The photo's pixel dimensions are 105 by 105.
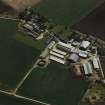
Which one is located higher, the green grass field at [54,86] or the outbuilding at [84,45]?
the outbuilding at [84,45]

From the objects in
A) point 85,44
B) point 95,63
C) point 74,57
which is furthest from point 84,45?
point 95,63

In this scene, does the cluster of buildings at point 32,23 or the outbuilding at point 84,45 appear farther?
the cluster of buildings at point 32,23

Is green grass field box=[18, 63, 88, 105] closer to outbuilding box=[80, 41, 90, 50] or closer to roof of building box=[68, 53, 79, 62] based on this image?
roof of building box=[68, 53, 79, 62]

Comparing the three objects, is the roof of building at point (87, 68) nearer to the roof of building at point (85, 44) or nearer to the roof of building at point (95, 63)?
the roof of building at point (95, 63)

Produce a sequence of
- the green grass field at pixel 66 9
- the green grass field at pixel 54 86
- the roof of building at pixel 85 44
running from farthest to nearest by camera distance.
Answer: the green grass field at pixel 66 9, the roof of building at pixel 85 44, the green grass field at pixel 54 86

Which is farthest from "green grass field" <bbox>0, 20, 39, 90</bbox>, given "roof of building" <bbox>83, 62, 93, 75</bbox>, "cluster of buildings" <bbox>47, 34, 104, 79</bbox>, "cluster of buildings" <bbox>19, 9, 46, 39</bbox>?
"roof of building" <bbox>83, 62, 93, 75</bbox>

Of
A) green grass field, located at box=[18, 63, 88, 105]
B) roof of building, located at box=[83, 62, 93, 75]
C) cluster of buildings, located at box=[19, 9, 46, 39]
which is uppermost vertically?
cluster of buildings, located at box=[19, 9, 46, 39]

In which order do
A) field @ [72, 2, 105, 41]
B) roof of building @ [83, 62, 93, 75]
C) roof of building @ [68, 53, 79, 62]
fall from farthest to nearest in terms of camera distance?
field @ [72, 2, 105, 41]
roof of building @ [68, 53, 79, 62]
roof of building @ [83, 62, 93, 75]

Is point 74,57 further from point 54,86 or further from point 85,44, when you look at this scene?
point 54,86

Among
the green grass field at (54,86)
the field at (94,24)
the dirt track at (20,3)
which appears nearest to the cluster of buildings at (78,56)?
the green grass field at (54,86)
